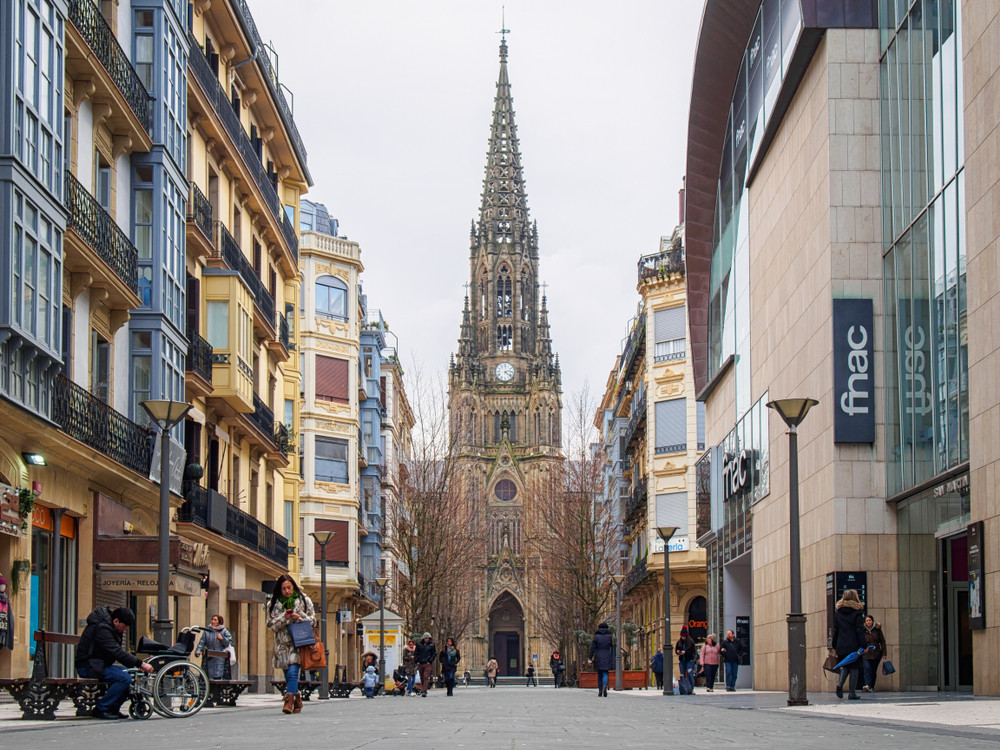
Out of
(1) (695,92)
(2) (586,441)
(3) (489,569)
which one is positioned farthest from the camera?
(3) (489,569)

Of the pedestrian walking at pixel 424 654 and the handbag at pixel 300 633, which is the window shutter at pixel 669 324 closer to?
the pedestrian walking at pixel 424 654

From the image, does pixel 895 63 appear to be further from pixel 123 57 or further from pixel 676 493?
pixel 676 493

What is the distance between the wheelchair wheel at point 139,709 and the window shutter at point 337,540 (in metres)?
36.6

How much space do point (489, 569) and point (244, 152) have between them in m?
102

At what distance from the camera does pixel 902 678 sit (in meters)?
26.1

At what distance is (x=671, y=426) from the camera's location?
5934cm

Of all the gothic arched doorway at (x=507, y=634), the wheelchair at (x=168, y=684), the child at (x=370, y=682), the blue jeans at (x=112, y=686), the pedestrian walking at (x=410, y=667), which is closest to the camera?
the blue jeans at (x=112, y=686)

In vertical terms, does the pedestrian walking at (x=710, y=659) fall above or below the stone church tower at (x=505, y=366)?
below

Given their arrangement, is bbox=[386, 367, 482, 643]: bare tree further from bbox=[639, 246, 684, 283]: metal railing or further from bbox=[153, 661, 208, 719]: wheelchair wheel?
bbox=[153, 661, 208, 719]: wheelchair wheel

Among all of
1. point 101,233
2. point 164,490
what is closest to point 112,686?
point 164,490

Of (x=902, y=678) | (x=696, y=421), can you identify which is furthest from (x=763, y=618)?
(x=696, y=421)

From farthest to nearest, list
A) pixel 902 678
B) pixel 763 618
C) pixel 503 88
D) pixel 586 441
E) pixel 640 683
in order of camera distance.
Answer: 1. pixel 503 88
2. pixel 586 441
3. pixel 640 683
4. pixel 763 618
5. pixel 902 678

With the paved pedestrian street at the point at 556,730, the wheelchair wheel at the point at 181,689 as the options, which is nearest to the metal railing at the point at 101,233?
the paved pedestrian street at the point at 556,730

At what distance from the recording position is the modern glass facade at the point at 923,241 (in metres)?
22.9
